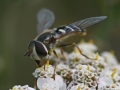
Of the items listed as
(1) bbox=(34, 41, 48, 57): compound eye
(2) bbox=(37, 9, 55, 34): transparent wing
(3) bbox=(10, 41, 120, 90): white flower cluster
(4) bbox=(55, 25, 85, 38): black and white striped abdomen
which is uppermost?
(2) bbox=(37, 9, 55, 34): transparent wing

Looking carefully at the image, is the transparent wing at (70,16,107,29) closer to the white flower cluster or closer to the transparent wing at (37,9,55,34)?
the white flower cluster

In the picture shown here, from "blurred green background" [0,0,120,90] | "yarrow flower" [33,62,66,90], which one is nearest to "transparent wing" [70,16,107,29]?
"yarrow flower" [33,62,66,90]

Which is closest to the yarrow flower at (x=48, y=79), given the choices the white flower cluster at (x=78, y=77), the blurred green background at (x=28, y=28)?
the white flower cluster at (x=78, y=77)

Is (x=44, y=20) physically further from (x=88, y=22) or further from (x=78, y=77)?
(x=78, y=77)

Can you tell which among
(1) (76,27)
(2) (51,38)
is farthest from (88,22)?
(2) (51,38)

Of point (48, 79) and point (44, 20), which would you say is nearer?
point (48, 79)

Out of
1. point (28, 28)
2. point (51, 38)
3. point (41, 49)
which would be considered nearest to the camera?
point (41, 49)

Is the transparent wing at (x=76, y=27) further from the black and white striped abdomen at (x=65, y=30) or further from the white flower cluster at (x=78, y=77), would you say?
the white flower cluster at (x=78, y=77)

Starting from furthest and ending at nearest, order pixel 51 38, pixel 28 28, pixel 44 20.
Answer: pixel 28 28 → pixel 44 20 → pixel 51 38

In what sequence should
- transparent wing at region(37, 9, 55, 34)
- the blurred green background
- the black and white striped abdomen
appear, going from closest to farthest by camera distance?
the black and white striped abdomen, transparent wing at region(37, 9, 55, 34), the blurred green background
